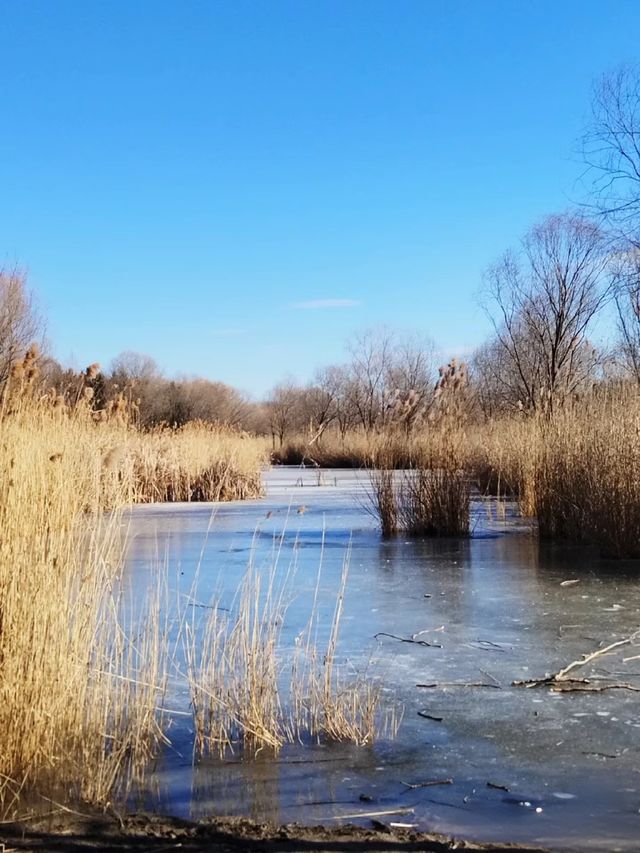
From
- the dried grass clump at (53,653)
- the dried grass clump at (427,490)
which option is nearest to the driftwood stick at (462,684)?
the dried grass clump at (53,653)

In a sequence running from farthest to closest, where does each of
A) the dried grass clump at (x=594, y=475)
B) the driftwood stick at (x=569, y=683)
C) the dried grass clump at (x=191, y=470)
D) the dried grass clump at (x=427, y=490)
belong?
1. the dried grass clump at (x=191, y=470)
2. the dried grass clump at (x=427, y=490)
3. the dried grass clump at (x=594, y=475)
4. the driftwood stick at (x=569, y=683)

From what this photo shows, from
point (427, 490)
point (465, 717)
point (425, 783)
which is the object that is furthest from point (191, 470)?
point (425, 783)

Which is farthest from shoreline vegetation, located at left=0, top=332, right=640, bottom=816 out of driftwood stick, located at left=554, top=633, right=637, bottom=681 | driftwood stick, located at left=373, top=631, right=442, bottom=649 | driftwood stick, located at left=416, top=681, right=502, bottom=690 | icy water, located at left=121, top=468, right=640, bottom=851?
driftwood stick, located at left=554, top=633, right=637, bottom=681

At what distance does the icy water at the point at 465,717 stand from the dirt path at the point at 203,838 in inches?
3.3

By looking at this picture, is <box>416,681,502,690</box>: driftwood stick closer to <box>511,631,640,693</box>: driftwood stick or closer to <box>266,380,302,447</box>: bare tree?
<box>511,631,640,693</box>: driftwood stick

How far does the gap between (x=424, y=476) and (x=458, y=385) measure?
3.62 ft

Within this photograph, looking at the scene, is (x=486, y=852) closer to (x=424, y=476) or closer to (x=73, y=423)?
(x=73, y=423)

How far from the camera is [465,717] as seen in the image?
3.44 m

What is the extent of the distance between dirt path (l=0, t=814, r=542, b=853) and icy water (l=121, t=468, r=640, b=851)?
0.27 ft

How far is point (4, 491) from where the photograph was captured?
9.64 ft

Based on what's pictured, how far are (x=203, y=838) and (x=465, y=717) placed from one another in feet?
4.49

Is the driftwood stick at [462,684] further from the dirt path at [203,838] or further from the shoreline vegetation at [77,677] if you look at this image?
the dirt path at [203,838]

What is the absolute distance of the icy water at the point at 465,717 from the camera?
2.58 meters

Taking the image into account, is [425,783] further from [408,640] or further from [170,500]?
[170,500]
